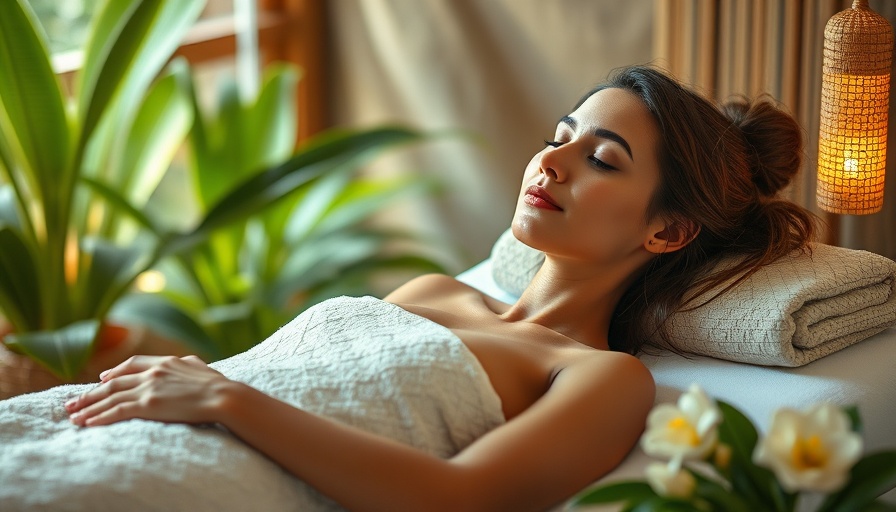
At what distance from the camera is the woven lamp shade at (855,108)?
1.71 meters

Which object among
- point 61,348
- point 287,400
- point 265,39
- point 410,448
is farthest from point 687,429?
point 265,39

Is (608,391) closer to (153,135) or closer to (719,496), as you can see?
(719,496)

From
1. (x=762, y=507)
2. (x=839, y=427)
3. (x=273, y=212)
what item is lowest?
(x=273, y=212)

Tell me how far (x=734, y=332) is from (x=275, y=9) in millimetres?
2322

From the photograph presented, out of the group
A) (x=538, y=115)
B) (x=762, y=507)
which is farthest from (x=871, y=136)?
(x=538, y=115)

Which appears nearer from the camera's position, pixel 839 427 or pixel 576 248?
pixel 839 427

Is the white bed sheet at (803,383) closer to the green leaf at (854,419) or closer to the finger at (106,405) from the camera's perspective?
the green leaf at (854,419)

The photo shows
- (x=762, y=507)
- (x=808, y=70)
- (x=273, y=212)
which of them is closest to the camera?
(x=762, y=507)

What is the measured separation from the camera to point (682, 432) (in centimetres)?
94

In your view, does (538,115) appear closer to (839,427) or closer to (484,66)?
(484,66)

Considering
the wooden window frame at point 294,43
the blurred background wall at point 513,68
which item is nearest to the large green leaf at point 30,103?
the wooden window frame at point 294,43

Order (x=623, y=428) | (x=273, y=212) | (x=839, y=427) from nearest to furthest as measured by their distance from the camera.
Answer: (x=839, y=427)
(x=623, y=428)
(x=273, y=212)

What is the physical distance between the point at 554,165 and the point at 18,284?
1361 mm

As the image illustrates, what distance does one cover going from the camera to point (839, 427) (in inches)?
35.9
